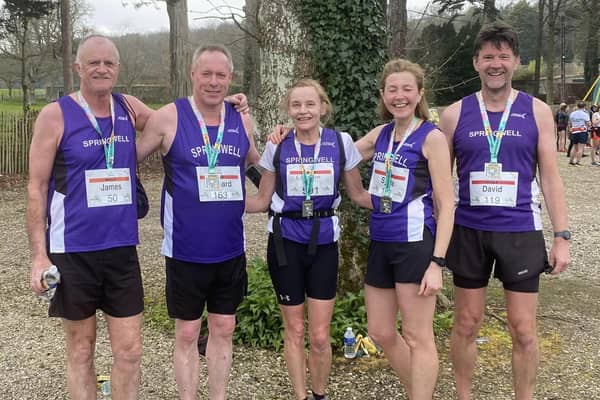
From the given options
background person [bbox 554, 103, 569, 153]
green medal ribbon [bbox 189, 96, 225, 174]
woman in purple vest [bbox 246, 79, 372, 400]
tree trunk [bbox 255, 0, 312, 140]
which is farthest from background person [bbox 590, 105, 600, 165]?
green medal ribbon [bbox 189, 96, 225, 174]

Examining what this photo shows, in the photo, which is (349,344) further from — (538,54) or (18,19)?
(538,54)

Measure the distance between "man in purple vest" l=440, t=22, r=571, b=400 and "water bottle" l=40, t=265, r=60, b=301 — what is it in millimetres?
2080

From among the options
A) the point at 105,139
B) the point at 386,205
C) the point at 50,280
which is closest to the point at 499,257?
the point at 386,205

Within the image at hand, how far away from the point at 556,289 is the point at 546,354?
1988 millimetres

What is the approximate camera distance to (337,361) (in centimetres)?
423

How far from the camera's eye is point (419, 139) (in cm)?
295

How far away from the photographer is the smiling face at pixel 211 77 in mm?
2986

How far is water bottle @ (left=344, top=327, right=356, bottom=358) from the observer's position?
4.19 metres

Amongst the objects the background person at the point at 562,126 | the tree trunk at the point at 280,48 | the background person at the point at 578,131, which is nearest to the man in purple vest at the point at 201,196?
the tree trunk at the point at 280,48

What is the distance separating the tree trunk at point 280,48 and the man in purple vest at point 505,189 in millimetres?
1776

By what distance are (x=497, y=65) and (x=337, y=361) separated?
7.92ft

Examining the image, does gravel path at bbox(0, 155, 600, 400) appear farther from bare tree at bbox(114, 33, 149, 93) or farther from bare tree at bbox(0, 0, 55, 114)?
bare tree at bbox(114, 33, 149, 93)

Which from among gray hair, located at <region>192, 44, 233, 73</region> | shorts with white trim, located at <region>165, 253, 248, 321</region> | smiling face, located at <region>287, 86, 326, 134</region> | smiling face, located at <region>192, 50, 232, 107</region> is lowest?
shorts with white trim, located at <region>165, 253, 248, 321</region>

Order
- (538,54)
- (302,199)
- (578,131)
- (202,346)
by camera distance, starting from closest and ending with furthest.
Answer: (302,199), (202,346), (578,131), (538,54)
